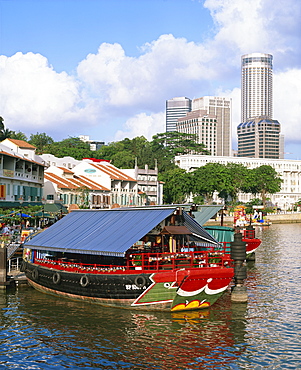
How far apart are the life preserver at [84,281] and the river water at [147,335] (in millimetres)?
1261

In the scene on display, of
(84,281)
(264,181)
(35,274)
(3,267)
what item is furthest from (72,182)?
(264,181)

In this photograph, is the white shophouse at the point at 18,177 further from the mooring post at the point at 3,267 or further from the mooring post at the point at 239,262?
the mooring post at the point at 239,262

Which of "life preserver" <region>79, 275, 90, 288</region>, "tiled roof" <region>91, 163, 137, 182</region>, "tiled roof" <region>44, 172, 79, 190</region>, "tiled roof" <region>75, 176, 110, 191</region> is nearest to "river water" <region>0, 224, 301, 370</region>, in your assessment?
"life preserver" <region>79, 275, 90, 288</region>

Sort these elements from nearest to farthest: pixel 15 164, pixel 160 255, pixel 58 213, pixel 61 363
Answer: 1. pixel 61 363
2. pixel 160 255
3. pixel 58 213
4. pixel 15 164

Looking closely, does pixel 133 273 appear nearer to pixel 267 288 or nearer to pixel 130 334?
pixel 130 334

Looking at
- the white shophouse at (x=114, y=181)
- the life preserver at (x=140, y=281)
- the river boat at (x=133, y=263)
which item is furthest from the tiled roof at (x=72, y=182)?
the life preserver at (x=140, y=281)

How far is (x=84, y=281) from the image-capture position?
29922mm

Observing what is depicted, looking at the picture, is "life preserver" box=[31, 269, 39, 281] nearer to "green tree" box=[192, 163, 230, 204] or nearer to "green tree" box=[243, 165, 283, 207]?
"green tree" box=[192, 163, 230, 204]

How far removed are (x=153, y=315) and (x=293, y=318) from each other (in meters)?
7.70

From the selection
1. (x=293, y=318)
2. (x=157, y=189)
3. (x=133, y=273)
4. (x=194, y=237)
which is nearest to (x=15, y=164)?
(x=194, y=237)

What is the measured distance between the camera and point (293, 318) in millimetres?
28359

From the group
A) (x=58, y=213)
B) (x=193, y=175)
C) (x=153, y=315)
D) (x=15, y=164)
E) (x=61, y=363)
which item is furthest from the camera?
(x=193, y=175)

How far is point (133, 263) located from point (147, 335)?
5339mm

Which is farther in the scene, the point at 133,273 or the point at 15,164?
the point at 15,164
